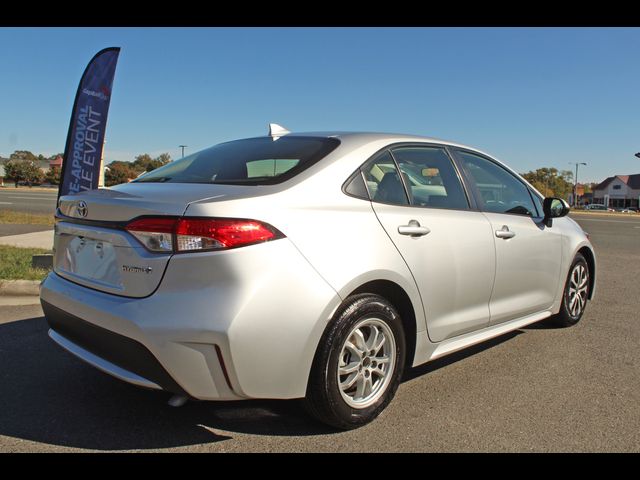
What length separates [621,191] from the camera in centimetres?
9331

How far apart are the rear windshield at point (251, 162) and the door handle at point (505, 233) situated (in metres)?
1.34

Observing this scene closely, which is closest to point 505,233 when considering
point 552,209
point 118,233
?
point 552,209

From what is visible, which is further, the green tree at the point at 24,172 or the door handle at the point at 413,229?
the green tree at the point at 24,172

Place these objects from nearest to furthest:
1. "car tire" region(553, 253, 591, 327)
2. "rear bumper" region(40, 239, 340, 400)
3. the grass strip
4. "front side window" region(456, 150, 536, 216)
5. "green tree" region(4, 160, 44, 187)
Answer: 1. "rear bumper" region(40, 239, 340, 400)
2. "front side window" region(456, 150, 536, 216)
3. "car tire" region(553, 253, 591, 327)
4. the grass strip
5. "green tree" region(4, 160, 44, 187)

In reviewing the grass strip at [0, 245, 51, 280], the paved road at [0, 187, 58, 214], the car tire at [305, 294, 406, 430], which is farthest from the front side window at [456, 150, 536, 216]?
the paved road at [0, 187, 58, 214]

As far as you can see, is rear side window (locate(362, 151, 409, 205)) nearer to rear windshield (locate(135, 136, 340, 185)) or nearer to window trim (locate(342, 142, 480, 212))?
window trim (locate(342, 142, 480, 212))

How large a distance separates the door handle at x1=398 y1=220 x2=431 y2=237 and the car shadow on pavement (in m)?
1.08

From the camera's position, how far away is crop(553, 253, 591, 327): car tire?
15.0 ft

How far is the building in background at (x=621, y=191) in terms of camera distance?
90.8 m

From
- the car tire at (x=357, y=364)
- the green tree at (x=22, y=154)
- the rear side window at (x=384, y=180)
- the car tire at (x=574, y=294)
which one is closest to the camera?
the car tire at (x=357, y=364)

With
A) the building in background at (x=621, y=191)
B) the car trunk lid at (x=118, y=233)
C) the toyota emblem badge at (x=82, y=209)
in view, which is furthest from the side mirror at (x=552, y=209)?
the building in background at (x=621, y=191)

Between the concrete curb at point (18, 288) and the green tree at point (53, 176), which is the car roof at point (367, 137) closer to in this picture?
the concrete curb at point (18, 288)
